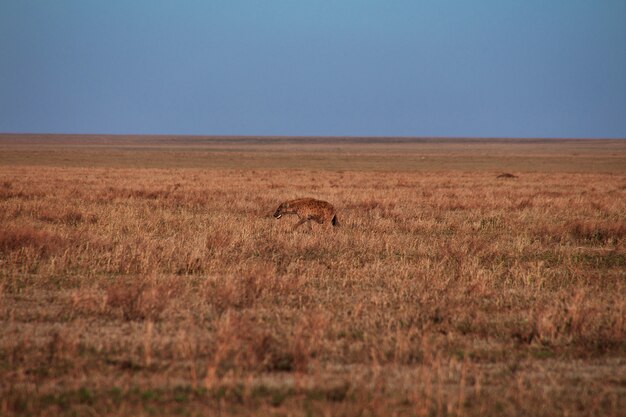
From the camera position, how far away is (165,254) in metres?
11.3

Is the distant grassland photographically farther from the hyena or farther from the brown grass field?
the brown grass field

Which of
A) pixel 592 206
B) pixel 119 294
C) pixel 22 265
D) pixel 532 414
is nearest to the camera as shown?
pixel 532 414

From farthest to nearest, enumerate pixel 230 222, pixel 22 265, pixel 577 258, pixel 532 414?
pixel 230 222 < pixel 577 258 < pixel 22 265 < pixel 532 414

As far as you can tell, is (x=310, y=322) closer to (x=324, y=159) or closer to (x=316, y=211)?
(x=316, y=211)

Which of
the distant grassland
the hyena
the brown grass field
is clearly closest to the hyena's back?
the hyena

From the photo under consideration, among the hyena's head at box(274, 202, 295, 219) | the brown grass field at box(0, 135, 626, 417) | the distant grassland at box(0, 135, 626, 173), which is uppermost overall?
the hyena's head at box(274, 202, 295, 219)

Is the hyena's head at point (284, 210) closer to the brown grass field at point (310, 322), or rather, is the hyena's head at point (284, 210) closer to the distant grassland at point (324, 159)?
the brown grass field at point (310, 322)

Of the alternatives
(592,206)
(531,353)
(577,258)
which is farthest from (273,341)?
(592,206)

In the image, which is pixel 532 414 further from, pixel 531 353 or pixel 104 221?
pixel 104 221

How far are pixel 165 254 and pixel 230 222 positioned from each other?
474cm

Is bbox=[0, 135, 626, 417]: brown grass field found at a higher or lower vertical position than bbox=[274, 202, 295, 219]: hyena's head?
lower

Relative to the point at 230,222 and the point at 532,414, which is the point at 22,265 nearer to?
the point at 230,222

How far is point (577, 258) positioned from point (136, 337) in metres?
8.38

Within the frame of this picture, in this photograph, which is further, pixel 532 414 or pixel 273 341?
pixel 273 341
